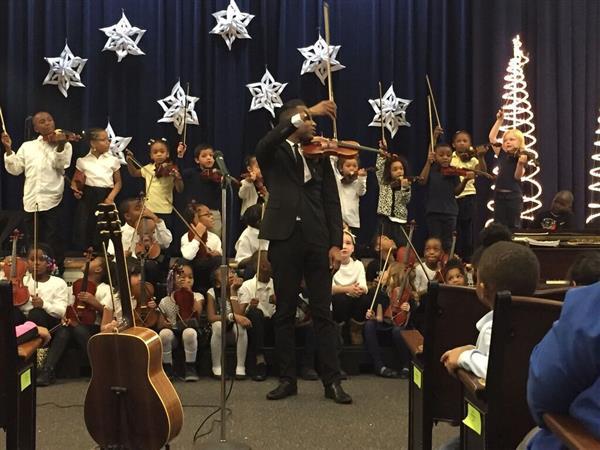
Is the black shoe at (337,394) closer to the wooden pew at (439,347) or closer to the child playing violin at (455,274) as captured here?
the child playing violin at (455,274)

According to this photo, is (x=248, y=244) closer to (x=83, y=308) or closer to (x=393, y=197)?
(x=83, y=308)

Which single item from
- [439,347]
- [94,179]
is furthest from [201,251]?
[439,347]

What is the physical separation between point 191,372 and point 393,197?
8.24 ft

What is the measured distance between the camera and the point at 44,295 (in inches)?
180

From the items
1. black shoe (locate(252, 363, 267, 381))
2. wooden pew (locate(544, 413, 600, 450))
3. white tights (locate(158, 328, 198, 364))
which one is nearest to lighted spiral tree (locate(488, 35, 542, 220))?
black shoe (locate(252, 363, 267, 381))

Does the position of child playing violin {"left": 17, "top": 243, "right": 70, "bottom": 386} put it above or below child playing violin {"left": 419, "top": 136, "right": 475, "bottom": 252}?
below

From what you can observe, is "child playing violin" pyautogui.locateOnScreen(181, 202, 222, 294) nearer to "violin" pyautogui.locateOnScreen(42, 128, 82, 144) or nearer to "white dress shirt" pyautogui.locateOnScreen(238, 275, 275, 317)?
"white dress shirt" pyautogui.locateOnScreen(238, 275, 275, 317)

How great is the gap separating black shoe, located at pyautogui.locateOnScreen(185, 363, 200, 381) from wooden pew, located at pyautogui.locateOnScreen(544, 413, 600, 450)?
3.35m

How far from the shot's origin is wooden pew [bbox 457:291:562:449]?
5.60 feet

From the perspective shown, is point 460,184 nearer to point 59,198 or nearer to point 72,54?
point 59,198

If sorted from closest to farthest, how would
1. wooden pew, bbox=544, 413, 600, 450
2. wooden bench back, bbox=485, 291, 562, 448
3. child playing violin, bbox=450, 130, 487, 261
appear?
wooden pew, bbox=544, 413, 600, 450, wooden bench back, bbox=485, 291, 562, 448, child playing violin, bbox=450, 130, 487, 261

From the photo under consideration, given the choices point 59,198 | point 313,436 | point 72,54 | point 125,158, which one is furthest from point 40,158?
point 313,436

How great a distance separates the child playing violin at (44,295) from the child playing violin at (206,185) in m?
1.50

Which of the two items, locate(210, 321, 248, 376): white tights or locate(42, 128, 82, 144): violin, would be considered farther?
locate(42, 128, 82, 144): violin
